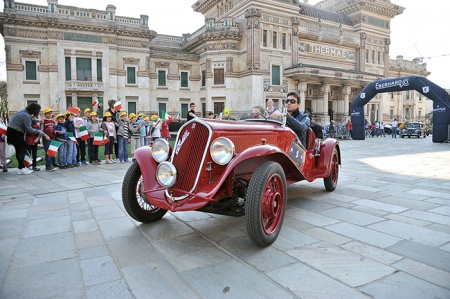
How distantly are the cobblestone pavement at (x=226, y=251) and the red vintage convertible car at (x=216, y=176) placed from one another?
32 cm

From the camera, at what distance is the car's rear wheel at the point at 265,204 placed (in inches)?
119

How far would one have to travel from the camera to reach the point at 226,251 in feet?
10.3

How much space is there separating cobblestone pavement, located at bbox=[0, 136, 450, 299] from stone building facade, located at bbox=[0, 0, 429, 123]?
25.4 meters

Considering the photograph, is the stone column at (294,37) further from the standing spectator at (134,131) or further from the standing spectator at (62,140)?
the standing spectator at (62,140)

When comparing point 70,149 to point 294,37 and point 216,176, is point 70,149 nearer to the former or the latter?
point 216,176

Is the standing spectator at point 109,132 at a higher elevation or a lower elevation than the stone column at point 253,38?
lower

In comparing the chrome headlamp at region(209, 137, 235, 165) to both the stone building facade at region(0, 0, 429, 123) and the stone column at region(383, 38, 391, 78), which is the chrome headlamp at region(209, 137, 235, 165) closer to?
the stone building facade at region(0, 0, 429, 123)

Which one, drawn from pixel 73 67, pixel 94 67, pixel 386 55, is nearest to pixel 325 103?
pixel 386 55

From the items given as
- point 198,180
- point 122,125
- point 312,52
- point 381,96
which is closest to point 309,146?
point 198,180

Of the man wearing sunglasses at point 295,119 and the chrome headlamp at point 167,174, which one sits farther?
the man wearing sunglasses at point 295,119

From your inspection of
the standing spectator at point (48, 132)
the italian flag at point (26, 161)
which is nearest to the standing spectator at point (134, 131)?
the standing spectator at point (48, 132)

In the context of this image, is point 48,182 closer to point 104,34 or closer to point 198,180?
point 198,180

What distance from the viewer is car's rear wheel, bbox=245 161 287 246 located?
302 centimetres

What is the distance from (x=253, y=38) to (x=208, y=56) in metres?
4.91
